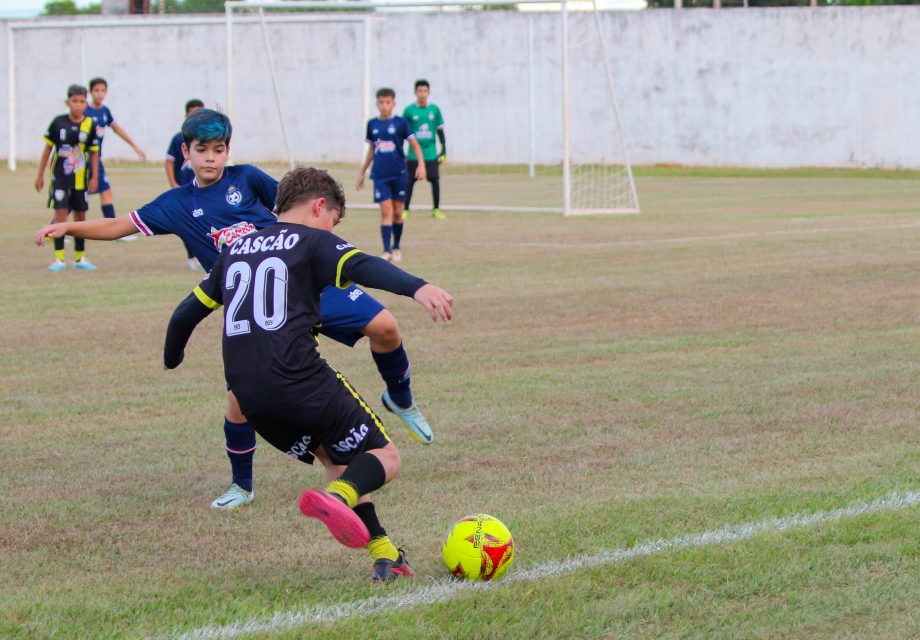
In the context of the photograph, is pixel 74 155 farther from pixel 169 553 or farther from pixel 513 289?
pixel 169 553

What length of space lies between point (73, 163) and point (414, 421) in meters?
9.55

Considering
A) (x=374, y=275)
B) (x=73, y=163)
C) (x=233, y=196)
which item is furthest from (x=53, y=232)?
(x=73, y=163)

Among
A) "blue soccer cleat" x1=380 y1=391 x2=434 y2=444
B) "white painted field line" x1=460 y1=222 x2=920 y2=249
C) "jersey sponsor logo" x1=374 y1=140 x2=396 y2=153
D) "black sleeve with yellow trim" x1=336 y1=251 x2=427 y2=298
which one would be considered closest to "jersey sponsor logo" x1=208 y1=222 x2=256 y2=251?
"blue soccer cleat" x1=380 y1=391 x2=434 y2=444

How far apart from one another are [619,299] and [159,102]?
30.1 m

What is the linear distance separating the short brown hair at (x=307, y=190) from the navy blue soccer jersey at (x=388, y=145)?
Result: 420 inches

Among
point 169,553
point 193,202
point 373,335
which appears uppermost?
point 193,202

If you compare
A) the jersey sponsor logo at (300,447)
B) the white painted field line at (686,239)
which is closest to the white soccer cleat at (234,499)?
the jersey sponsor logo at (300,447)

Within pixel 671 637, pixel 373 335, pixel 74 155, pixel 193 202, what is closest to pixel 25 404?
pixel 193 202

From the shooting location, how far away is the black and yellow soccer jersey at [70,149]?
14.1 metres

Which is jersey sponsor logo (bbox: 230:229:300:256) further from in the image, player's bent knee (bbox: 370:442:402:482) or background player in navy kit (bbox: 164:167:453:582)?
player's bent knee (bbox: 370:442:402:482)

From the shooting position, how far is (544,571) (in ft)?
14.1

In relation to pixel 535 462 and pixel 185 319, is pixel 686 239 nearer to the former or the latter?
pixel 535 462

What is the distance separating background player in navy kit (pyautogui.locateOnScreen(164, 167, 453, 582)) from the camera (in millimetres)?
4145

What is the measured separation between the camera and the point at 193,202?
5781 millimetres
